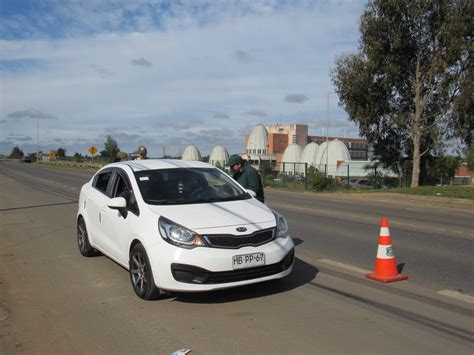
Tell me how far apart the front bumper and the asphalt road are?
29cm

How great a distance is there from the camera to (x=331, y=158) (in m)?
93.7

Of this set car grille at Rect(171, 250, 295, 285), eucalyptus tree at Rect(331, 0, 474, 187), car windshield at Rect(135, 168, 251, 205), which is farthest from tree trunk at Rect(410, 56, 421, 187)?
car grille at Rect(171, 250, 295, 285)

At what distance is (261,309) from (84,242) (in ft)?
13.1

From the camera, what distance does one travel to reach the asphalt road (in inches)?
172

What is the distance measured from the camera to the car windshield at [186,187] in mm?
6210

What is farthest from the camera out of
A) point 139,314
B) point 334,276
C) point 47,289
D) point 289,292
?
point 334,276

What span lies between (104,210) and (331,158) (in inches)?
3504

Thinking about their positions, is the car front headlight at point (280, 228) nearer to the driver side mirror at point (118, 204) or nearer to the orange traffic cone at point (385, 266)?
the orange traffic cone at point (385, 266)

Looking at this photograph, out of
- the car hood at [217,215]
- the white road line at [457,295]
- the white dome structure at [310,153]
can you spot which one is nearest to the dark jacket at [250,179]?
the car hood at [217,215]

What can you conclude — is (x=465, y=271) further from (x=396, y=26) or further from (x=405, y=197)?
(x=396, y=26)

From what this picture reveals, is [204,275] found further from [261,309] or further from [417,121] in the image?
[417,121]

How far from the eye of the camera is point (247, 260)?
17.3ft

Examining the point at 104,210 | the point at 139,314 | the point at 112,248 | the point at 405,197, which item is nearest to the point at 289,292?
the point at 139,314

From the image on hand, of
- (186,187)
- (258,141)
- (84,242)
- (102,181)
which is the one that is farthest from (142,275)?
(258,141)
